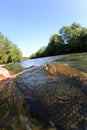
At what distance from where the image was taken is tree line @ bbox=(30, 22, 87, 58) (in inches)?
2373

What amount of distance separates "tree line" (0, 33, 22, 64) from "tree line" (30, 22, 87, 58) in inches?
758

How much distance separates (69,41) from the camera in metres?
66.3

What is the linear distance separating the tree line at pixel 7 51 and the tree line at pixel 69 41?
19.2 metres

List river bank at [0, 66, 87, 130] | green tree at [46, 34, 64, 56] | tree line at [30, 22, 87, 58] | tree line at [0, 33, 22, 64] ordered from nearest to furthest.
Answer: river bank at [0, 66, 87, 130] → tree line at [0, 33, 22, 64] → tree line at [30, 22, 87, 58] → green tree at [46, 34, 64, 56]

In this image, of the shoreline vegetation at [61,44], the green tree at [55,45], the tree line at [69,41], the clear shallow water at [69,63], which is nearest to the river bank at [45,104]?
the clear shallow water at [69,63]

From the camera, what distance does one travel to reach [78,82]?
314cm

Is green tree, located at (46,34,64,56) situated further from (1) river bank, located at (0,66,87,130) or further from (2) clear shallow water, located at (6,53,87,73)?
(1) river bank, located at (0,66,87,130)

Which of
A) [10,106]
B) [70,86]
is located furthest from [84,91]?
[10,106]

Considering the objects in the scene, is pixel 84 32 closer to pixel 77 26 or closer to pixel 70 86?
pixel 77 26

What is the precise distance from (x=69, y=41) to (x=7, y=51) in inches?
967

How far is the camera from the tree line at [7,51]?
49.0 metres

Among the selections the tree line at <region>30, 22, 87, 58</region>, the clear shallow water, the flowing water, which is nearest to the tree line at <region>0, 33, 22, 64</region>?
the tree line at <region>30, 22, 87, 58</region>

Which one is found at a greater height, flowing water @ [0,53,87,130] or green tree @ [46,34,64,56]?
green tree @ [46,34,64,56]

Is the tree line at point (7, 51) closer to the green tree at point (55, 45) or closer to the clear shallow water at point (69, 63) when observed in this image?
the green tree at point (55, 45)
